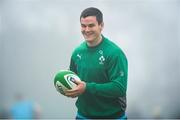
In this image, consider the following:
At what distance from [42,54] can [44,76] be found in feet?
0.57

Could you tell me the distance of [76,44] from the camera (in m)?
3.78

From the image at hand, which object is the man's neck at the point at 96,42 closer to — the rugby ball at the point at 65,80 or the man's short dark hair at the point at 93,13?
the man's short dark hair at the point at 93,13

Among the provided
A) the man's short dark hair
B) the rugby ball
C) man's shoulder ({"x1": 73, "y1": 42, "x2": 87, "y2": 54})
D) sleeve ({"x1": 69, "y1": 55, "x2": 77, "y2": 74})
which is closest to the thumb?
the rugby ball

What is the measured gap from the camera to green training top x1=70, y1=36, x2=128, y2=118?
3641mm

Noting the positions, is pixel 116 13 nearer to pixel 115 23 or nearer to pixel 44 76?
pixel 115 23

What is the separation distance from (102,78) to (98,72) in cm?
5

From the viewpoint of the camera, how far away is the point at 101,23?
3727 mm

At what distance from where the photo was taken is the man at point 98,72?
3.64 meters

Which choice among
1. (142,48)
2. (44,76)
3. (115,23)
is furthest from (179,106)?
(44,76)

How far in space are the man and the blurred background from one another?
0.21 feet

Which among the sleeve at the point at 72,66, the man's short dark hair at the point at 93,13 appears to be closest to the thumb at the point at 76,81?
the sleeve at the point at 72,66

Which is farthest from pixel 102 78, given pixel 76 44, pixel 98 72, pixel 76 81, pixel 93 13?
pixel 93 13

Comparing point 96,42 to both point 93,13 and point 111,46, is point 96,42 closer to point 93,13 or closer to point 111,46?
point 111,46

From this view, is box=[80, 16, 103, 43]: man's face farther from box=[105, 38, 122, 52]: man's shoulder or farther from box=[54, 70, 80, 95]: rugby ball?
box=[54, 70, 80, 95]: rugby ball
